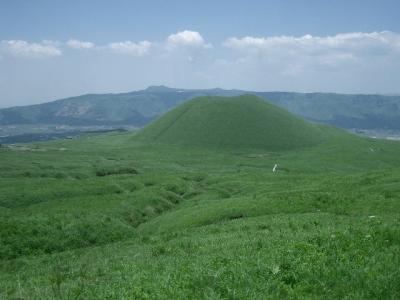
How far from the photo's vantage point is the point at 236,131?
18075 centimetres

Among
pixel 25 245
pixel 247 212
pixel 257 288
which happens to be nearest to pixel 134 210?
pixel 247 212

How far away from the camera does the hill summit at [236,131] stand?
173 metres

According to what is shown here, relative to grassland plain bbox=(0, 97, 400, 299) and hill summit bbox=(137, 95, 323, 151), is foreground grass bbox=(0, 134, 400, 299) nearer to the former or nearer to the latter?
grassland plain bbox=(0, 97, 400, 299)

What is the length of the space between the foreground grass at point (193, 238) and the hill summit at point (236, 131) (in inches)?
2982

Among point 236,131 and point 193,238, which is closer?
point 193,238

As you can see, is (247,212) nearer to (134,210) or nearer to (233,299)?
(134,210)

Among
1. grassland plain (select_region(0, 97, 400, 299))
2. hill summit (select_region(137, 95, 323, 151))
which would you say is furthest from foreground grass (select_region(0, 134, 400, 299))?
hill summit (select_region(137, 95, 323, 151))

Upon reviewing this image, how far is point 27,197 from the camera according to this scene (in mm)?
61156

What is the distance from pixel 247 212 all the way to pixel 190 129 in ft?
481

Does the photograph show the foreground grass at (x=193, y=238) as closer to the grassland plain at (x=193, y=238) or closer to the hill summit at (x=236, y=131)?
the grassland plain at (x=193, y=238)

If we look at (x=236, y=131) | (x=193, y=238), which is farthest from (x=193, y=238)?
(x=236, y=131)

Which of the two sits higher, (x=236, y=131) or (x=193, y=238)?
(x=193, y=238)

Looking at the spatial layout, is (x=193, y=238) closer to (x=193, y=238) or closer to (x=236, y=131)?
(x=193, y=238)

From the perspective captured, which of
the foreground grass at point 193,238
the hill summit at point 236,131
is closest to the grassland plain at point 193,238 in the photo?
the foreground grass at point 193,238
